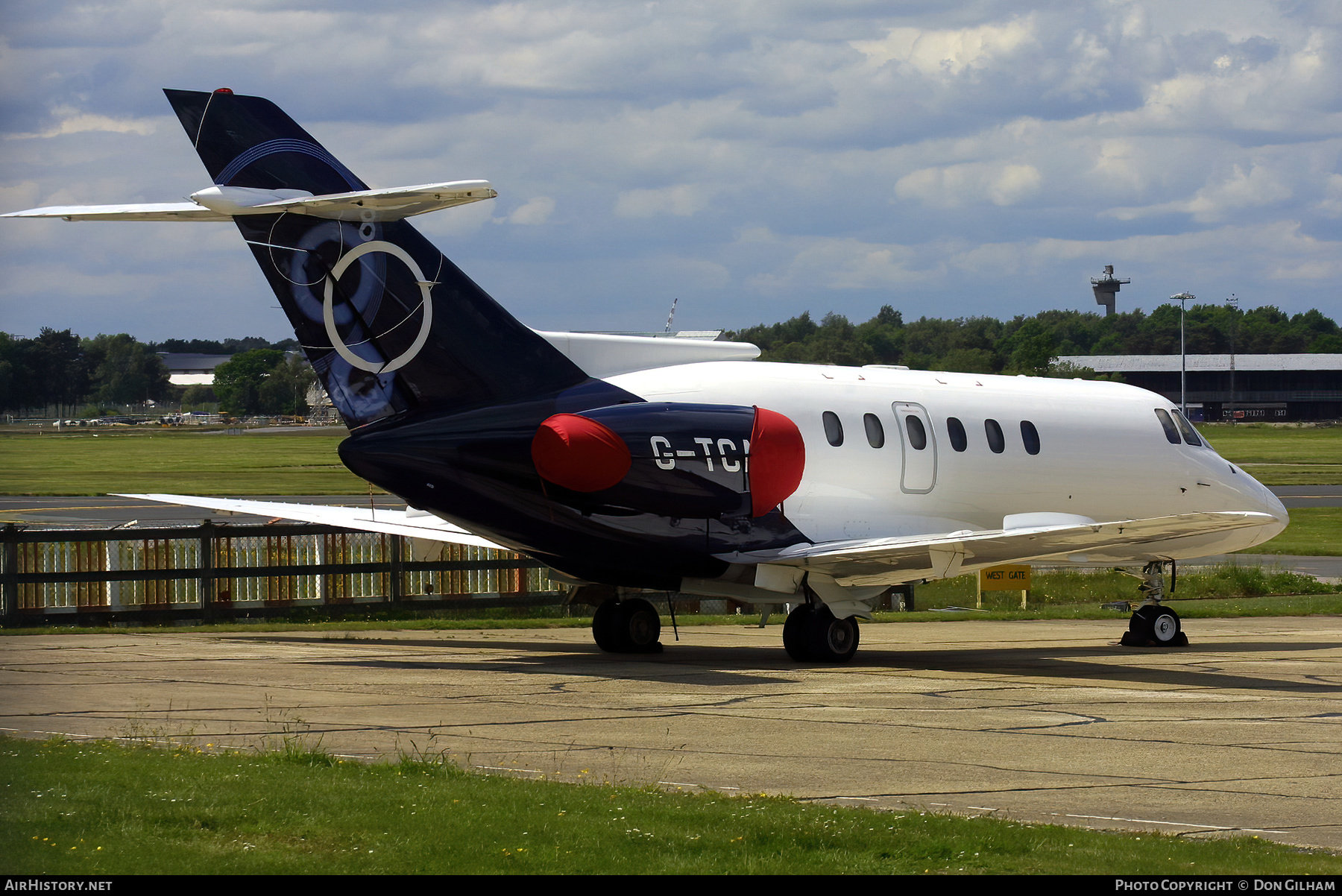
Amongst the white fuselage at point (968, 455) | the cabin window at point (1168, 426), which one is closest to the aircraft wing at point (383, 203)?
the white fuselage at point (968, 455)

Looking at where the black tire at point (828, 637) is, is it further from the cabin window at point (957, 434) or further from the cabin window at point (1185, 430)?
the cabin window at point (1185, 430)

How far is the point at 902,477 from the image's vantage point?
808 inches

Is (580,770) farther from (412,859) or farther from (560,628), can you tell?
(560,628)

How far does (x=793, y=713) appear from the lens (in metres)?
14.3

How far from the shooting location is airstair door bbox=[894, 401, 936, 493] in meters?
20.6

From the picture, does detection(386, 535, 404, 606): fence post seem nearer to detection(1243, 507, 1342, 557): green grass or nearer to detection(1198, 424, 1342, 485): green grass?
detection(1243, 507, 1342, 557): green grass

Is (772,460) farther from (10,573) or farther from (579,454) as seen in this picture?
(10,573)

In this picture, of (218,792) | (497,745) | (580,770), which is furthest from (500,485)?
(218,792)

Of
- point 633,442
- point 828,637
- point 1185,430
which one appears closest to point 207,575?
point 633,442

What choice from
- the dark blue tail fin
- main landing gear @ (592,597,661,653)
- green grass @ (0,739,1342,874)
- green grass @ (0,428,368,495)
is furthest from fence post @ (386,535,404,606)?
green grass @ (0,428,368,495)

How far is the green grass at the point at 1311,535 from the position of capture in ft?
133

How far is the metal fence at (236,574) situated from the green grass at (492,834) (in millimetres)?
13766

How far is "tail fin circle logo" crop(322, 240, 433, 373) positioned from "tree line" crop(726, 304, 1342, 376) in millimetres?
45396

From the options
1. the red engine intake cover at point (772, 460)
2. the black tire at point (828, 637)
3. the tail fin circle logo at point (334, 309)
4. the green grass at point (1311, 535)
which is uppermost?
the tail fin circle logo at point (334, 309)
